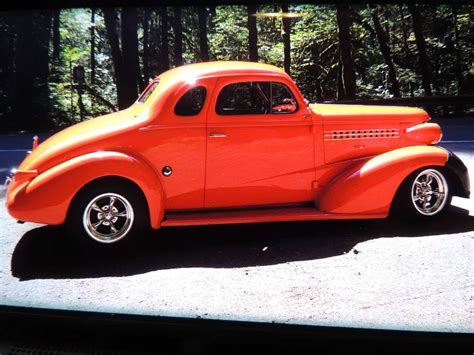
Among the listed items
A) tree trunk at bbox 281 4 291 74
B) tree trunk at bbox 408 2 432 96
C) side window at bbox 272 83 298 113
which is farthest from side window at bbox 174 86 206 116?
tree trunk at bbox 408 2 432 96

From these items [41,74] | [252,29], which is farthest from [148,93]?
[252,29]

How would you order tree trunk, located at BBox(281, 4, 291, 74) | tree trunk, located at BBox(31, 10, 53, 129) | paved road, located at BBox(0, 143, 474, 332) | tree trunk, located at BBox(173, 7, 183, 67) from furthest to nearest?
tree trunk, located at BBox(31, 10, 53, 129) < tree trunk, located at BBox(173, 7, 183, 67) < tree trunk, located at BBox(281, 4, 291, 74) < paved road, located at BBox(0, 143, 474, 332)

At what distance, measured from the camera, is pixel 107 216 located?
2.04 m

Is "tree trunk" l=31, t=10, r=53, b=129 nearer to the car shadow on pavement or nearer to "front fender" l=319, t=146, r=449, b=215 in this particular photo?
the car shadow on pavement

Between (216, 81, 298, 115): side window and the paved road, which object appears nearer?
the paved road

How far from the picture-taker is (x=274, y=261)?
Answer: 1.91 meters

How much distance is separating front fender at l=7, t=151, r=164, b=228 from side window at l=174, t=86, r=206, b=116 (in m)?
0.43

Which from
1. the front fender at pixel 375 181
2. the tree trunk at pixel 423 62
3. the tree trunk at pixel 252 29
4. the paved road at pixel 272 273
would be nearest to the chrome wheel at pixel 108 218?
the paved road at pixel 272 273

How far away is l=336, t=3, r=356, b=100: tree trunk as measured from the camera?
153 centimetres

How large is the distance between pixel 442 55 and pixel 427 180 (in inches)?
41.5

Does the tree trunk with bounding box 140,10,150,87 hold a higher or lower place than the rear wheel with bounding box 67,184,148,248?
higher

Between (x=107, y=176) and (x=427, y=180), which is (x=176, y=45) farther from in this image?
(x=427, y=180)

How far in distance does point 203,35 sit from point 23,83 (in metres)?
0.97

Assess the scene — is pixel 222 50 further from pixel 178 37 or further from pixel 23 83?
pixel 23 83
